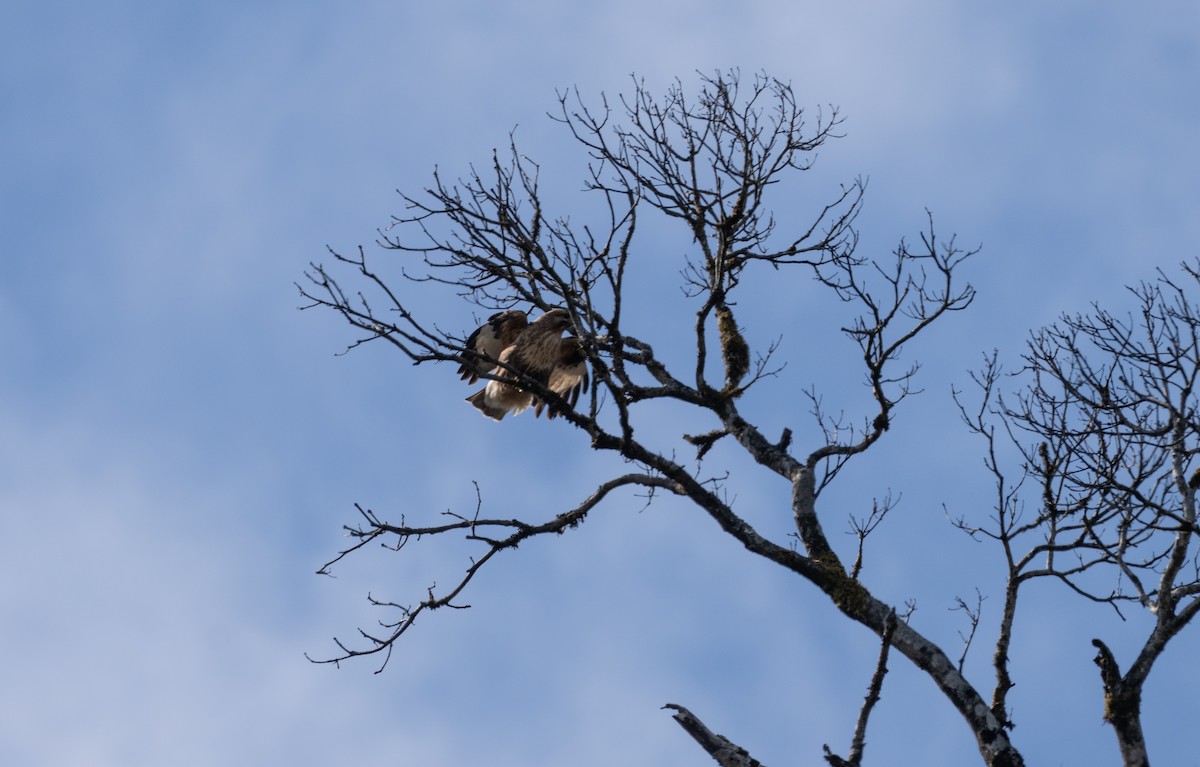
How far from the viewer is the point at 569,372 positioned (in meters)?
10.2

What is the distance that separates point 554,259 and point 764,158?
1.89 metres

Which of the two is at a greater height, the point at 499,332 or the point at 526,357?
the point at 499,332

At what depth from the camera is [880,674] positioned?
6.08 meters

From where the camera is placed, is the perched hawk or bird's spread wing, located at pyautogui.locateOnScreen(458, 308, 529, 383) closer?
the perched hawk

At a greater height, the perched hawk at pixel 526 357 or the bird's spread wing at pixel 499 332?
the bird's spread wing at pixel 499 332

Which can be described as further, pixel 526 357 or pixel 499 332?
pixel 499 332

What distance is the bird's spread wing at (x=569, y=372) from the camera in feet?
32.5

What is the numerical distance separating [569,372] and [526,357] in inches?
21.3

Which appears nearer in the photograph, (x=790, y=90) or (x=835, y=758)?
(x=835, y=758)

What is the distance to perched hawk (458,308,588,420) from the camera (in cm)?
979

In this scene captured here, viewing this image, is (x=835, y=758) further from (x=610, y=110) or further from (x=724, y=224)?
(x=610, y=110)

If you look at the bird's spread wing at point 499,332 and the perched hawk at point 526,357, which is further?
the bird's spread wing at point 499,332

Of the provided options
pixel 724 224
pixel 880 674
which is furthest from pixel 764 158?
pixel 880 674

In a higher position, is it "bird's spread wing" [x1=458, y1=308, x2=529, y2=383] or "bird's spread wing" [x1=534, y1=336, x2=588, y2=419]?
"bird's spread wing" [x1=458, y1=308, x2=529, y2=383]
